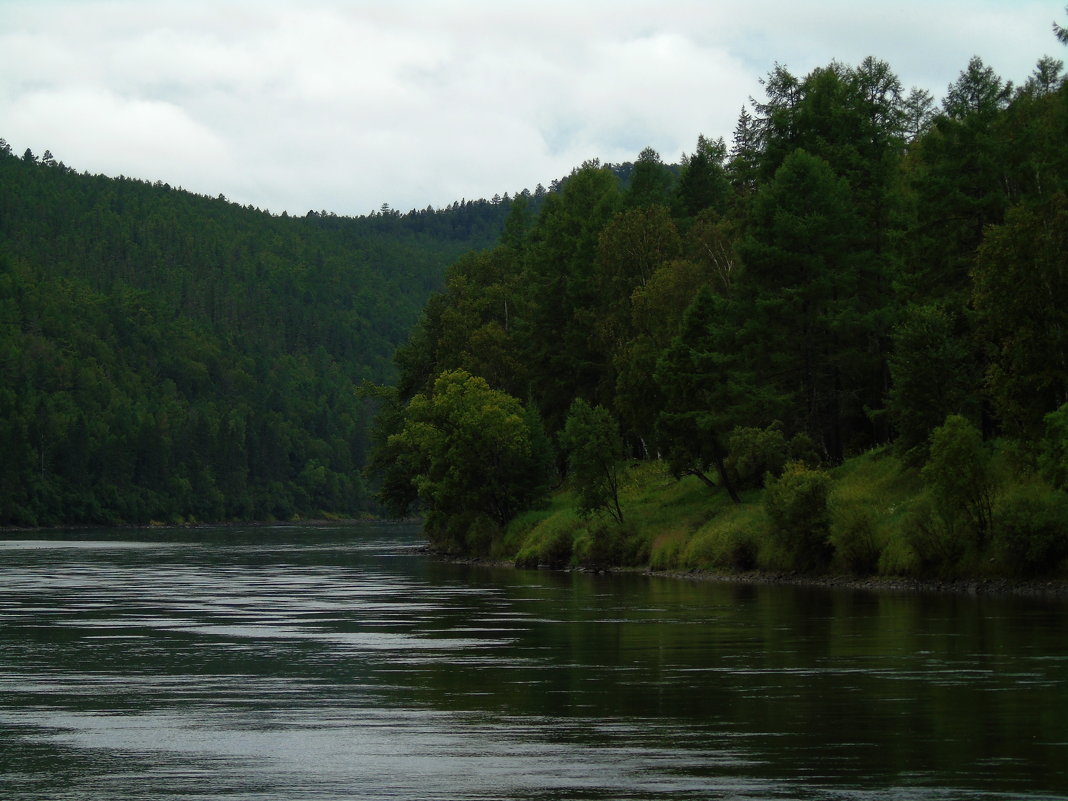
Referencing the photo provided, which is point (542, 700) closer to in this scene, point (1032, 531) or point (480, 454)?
point (1032, 531)

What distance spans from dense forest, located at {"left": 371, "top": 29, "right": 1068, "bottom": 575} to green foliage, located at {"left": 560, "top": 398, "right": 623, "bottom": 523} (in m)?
0.15

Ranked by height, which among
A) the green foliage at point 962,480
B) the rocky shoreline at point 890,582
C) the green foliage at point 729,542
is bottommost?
the rocky shoreline at point 890,582

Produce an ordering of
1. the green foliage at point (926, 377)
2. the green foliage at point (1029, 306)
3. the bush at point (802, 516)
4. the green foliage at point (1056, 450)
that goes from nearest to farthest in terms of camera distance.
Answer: the green foliage at point (1056, 450), the green foliage at point (1029, 306), the bush at point (802, 516), the green foliage at point (926, 377)

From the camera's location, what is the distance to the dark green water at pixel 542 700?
18312mm

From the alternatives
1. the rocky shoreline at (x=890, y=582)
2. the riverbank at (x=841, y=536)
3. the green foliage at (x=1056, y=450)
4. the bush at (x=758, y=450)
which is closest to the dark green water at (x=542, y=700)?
the rocky shoreline at (x=890, y=582)

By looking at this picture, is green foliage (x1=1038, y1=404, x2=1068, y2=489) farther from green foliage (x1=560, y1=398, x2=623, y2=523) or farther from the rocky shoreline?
green foliage (x1=560, y1=398, x2=623, y2=523)

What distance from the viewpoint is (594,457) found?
73.4m

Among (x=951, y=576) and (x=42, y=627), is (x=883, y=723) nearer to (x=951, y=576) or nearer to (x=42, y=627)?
(x=42, y=627)

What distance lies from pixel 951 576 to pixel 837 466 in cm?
1924

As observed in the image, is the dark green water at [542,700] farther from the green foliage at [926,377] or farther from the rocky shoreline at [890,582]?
the green foliage at [926,377]

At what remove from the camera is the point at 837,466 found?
232ft

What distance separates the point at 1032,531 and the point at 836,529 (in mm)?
10155

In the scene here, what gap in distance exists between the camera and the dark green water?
18312 millimetres

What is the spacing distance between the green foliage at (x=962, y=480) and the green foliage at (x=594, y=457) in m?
24.1
